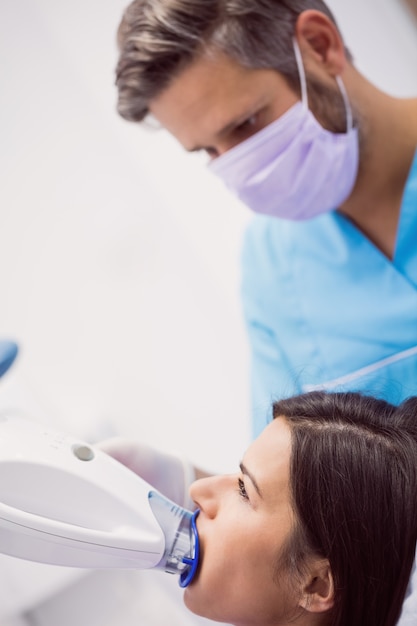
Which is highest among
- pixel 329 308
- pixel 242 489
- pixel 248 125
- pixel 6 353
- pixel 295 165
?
pixel 6 353

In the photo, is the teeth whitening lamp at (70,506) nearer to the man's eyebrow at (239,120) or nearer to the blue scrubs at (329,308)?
Answer: the blue scrubs at (329,308)

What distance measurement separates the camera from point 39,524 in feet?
2.76

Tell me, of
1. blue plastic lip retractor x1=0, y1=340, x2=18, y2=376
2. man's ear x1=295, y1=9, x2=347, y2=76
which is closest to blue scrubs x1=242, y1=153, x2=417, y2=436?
man's ear x1=295, y1=9, x2=347, y2=76

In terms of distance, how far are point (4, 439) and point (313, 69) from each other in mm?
857

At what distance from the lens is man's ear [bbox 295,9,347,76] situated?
4.00 ft

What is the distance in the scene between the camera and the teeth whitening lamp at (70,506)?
0.85 meters

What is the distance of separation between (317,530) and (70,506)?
0.37m

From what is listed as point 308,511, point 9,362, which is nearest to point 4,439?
point 9,362

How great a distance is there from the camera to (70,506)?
34.5 inches

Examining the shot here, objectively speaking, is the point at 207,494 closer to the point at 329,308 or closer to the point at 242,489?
the point at 242,489

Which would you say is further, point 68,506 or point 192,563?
point 192,563

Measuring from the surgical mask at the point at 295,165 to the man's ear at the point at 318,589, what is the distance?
2.20 feet

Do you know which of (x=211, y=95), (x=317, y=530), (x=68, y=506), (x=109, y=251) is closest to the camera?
(x=68, y=506)

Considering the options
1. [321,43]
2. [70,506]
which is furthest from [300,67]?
[70,506]
